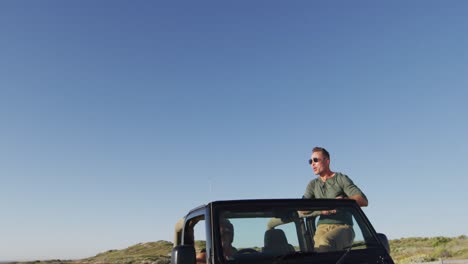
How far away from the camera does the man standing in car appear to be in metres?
3.63

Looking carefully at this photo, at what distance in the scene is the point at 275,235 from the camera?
368cm

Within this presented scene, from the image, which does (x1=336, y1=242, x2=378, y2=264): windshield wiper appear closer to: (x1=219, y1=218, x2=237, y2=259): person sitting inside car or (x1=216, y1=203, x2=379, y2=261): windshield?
(x1=216, y1=203, x2=379, y2=261): windshield

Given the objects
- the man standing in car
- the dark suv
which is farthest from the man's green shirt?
the dark suv

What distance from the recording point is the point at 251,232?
3.69 metres

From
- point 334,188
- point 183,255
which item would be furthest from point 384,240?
point 183,255

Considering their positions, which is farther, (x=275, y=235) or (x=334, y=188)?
(x=334, y=188)

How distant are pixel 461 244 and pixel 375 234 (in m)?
57.0

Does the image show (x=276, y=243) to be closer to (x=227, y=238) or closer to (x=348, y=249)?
(x=227, y=238)

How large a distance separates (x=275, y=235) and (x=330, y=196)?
65.4 inches

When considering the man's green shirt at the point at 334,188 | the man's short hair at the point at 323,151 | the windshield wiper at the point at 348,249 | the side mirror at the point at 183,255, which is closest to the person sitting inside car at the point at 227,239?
the side mirror at the point at 183,255

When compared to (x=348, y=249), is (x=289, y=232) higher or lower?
higher

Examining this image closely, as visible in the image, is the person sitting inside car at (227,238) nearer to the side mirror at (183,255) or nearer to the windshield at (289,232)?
the windshield at (289,232)

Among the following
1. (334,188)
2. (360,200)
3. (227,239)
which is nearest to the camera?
(227,239)

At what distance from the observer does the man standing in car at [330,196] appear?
3.63 metres
